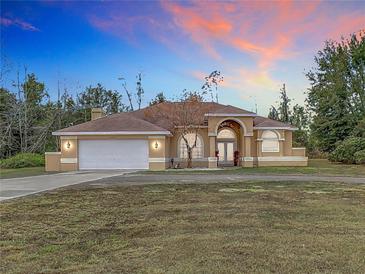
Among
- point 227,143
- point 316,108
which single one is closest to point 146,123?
point 227,143

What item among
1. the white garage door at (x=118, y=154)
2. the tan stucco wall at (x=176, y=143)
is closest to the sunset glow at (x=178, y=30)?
the tan stucco wall at (x=176, y=143)

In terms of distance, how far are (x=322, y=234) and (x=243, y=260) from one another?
2048mm

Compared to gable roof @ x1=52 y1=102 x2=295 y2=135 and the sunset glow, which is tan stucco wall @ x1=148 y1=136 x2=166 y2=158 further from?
the sunset glow

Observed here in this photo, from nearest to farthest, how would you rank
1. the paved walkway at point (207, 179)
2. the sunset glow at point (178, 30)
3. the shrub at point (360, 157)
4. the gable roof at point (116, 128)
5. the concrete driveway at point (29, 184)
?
1. the concrete driveway at point (29, 184)
2. the paved walkway at point (207, 179)
3. the sunset glow at point (178, 30)
4. the gable roof at point (116, 128)
5. the shrub at point (360, 157)

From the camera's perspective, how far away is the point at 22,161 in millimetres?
29625

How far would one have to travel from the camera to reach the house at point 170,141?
2562cm

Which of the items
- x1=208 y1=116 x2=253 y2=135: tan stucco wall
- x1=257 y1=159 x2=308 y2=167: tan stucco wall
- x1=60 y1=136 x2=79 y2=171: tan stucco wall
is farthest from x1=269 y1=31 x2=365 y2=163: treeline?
x1=60 y1=136 x2=79 y2=171: tan stucco wall

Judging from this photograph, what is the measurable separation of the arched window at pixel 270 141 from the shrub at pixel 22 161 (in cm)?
1877

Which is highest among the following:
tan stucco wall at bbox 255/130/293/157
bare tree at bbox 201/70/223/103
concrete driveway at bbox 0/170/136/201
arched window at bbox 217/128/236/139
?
bare tree at bbox 201/70/223/103

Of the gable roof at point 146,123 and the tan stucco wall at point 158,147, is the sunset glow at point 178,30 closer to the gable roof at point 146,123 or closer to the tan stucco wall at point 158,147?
the gable roof at point 146,123

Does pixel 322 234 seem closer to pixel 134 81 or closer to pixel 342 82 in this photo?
pixel 342 82

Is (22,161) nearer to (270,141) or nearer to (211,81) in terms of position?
(211,81)

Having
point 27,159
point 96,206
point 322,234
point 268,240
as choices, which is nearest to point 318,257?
point 268,240

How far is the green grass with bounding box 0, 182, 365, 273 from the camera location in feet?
14.8
